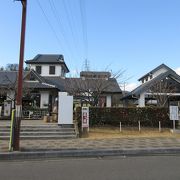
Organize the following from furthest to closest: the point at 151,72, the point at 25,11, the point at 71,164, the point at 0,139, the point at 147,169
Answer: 1. the point at 151,72
2. the point at 0,139
3. the point at 25,11
4. the point at 71,164
5. the point at 147,169

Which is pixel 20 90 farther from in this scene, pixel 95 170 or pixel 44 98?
pixel 44 98

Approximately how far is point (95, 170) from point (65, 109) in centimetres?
1048

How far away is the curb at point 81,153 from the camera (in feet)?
36.3

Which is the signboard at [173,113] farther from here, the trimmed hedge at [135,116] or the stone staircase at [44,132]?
the stone staircase at [44,132]

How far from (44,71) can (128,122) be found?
86.7ft

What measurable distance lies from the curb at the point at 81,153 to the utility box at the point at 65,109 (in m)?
6.56

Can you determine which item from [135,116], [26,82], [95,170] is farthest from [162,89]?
[95,170]

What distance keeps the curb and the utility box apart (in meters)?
6.56

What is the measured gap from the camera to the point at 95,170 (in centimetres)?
841

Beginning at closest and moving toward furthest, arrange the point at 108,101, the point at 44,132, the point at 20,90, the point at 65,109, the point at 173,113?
the point at 20,90, the point at 44,132, the point at 65,109, the point at 173,113, the point at 108,101

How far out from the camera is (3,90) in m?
30.9

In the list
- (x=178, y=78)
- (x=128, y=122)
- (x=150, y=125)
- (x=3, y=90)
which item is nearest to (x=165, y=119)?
(x=150, y=125)

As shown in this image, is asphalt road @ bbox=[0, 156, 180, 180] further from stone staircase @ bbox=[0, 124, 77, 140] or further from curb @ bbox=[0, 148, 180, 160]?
stone staircase @ bbox=[0, 124, 77, 140]

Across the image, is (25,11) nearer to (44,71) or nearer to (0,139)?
(0,139)
